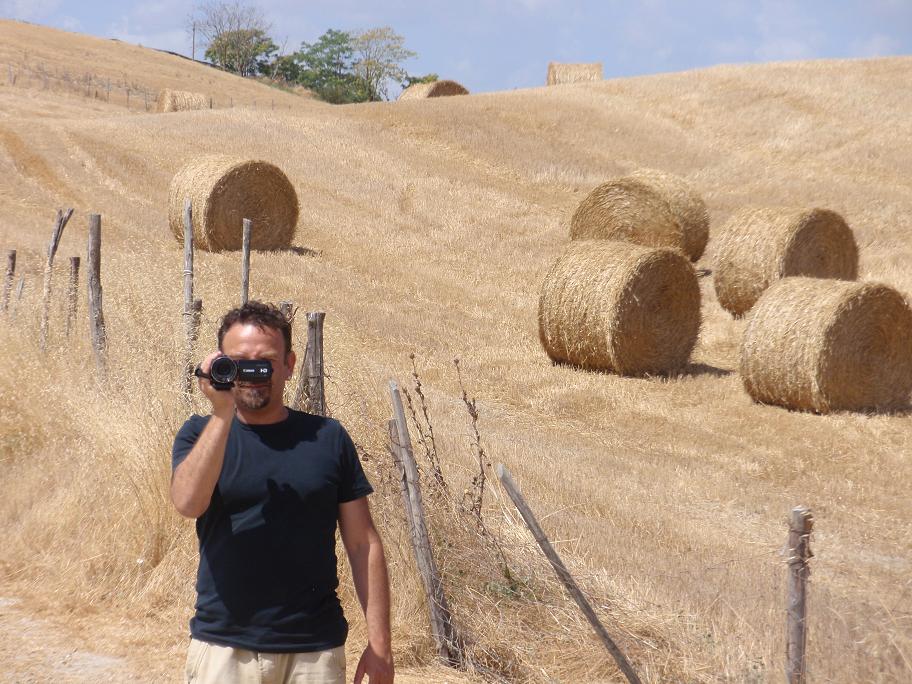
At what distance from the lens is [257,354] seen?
3127 millimetres

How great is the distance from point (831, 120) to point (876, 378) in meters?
21.8

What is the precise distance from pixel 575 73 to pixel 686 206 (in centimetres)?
2840

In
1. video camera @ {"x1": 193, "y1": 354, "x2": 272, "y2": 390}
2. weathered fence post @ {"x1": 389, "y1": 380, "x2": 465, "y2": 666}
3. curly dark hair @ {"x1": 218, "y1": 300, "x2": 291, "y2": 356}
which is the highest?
curly dark hair @ {"x1": 218, "y1": 300, "x2": 291, "y2": 356}

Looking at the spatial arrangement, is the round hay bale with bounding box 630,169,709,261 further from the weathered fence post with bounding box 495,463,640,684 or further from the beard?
the beard

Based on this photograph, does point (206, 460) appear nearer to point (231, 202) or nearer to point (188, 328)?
point (188, 328)

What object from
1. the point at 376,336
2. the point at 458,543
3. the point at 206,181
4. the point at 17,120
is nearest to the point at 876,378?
the point at 376,336

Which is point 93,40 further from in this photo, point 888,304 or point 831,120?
point 888,304

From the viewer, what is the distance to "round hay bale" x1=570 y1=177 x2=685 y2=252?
20.8 metres

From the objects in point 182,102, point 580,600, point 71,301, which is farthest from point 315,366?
point 182,102

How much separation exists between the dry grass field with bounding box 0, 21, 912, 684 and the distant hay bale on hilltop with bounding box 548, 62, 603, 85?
16793 millimetres

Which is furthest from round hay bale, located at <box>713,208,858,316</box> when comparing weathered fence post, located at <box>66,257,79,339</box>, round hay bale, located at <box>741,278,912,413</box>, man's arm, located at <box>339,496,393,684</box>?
man's arm, located at <box>339,496,393,684</box>

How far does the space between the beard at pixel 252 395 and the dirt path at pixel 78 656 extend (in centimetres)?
216

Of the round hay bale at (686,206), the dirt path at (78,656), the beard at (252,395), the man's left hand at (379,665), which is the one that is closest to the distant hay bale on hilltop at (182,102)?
the round hay bale at (686,206)

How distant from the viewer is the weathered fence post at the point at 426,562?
195 inches
